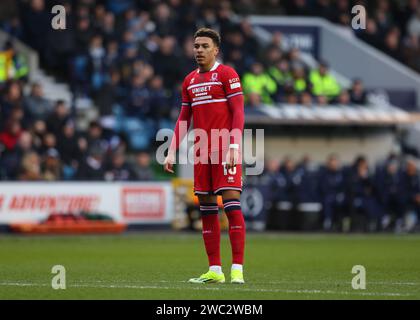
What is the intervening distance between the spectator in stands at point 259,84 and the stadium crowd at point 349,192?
8.13 ft

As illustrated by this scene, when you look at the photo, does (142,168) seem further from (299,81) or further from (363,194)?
(299,81)

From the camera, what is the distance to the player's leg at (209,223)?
10.6 meters

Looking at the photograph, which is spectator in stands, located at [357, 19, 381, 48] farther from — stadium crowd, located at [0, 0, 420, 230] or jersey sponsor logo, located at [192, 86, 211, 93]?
jersey sponsor logo, located at [192, 86, 211, 93]

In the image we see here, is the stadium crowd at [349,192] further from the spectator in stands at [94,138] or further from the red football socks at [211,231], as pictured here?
the red football socks at [211,231]

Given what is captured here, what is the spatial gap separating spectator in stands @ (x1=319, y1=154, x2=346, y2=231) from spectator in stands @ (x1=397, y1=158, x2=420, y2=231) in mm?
1512

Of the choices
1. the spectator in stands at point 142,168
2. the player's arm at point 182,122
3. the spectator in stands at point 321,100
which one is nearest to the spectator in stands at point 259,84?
the spectator in stands at point 321,100

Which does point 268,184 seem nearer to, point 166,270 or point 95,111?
point 95,111

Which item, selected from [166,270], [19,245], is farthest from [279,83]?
[166,270]

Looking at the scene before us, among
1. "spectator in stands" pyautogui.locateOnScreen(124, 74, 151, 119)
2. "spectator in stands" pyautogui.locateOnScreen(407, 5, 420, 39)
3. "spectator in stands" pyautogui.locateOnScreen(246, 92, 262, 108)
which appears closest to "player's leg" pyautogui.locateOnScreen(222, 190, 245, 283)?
"spectator in stands" pyautogui.locateOnScreen(124, 74, 151, 119)

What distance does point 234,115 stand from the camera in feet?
34.1

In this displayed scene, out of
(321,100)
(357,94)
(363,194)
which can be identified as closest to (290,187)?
(363,194)

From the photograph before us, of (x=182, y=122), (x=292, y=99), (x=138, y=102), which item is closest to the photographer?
(x=182, y=122)

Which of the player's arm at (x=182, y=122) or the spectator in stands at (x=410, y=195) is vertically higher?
the player's arm at (x=182, y=122)

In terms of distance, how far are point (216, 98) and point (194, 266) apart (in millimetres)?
3360
